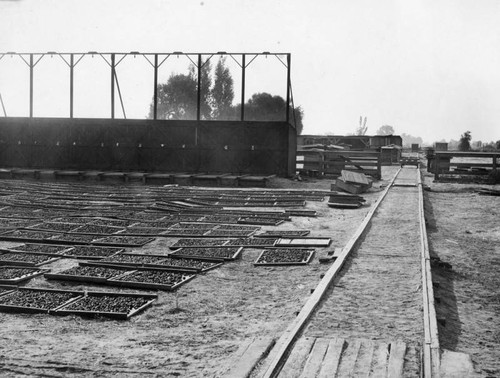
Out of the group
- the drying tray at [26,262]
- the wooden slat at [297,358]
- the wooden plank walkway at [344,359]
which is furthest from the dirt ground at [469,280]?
the drying tray at [26,262]

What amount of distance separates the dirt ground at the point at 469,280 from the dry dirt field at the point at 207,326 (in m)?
0.02

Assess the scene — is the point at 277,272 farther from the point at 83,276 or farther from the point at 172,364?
the point at 172,364

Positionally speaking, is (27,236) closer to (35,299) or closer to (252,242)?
(252,242)

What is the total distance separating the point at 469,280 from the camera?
8.59 m

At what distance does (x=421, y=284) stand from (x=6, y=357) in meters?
4.88

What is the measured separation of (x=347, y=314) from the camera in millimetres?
6191

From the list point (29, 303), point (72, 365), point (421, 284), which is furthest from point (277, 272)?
point (72, 365)

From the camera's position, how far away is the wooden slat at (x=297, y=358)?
14.9 ft

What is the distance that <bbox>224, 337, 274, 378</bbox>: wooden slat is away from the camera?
456 cm

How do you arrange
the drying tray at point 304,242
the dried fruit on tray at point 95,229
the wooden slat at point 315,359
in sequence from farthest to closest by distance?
the dried fruit on tray at point 95,229 → the drying tray at point 304,242 → the wooden slat at point 315,359

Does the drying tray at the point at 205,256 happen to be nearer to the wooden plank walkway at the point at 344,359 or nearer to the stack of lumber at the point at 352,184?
the wooden plank walkway at the point at 344,359

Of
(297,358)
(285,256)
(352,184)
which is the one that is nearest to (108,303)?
(297,358)

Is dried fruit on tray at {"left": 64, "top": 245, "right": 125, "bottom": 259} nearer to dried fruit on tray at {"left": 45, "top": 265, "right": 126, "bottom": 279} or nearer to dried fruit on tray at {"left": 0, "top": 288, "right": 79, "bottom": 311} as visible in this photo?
dried fruit on tray at {"left": 45, "top": 265, "right": 126, "bottom": 279}

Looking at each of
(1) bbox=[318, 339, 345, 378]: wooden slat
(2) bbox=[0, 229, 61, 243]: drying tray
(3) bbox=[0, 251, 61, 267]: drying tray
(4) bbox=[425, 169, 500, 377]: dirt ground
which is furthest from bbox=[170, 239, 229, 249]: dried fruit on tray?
(1) bbox=[318, 339, 345, 378]: wooden slat
